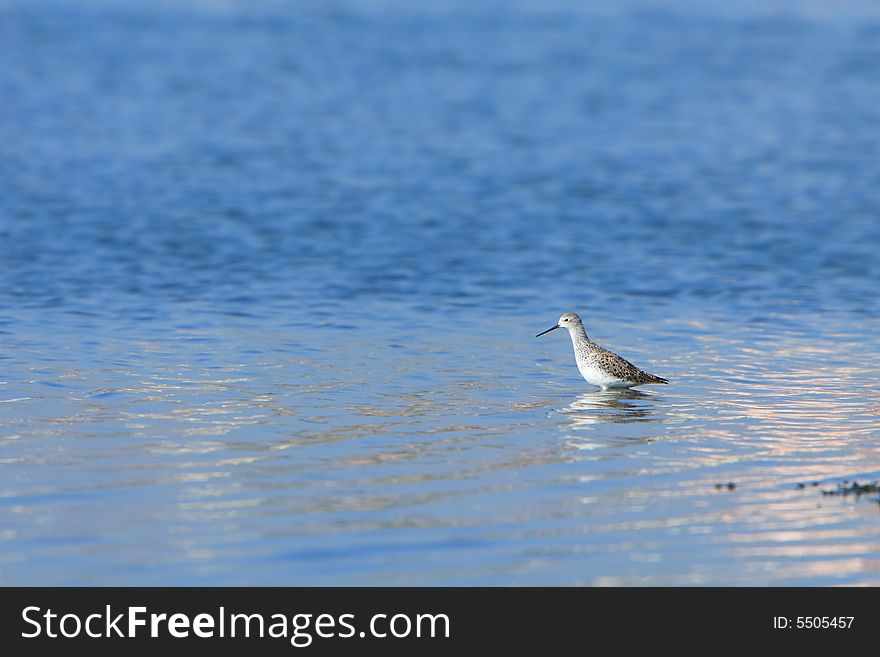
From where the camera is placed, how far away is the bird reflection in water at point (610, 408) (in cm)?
1441

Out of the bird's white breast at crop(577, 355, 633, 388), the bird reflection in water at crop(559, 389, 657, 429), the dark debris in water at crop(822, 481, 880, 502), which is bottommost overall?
the dark debris in water at crop(822, 481, 880, 502)

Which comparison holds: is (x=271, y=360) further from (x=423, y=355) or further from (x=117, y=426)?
(x=117, y=426)

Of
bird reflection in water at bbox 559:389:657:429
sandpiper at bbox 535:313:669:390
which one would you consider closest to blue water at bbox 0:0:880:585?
bird reflection in water at bbox 559:389:657:429

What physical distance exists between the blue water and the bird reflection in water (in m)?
0.07

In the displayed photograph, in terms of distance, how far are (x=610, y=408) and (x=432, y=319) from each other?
5.86 metres

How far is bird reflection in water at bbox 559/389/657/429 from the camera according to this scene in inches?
567

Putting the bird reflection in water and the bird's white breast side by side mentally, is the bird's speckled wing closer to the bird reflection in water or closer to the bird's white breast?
the bird's white breast

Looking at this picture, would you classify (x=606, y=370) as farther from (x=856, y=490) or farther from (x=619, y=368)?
(x=856, y=490)

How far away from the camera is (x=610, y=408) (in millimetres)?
15023

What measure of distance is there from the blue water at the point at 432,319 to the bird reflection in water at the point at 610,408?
0.25ft

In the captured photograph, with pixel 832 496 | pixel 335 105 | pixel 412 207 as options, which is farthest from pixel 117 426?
pixel 335 105
